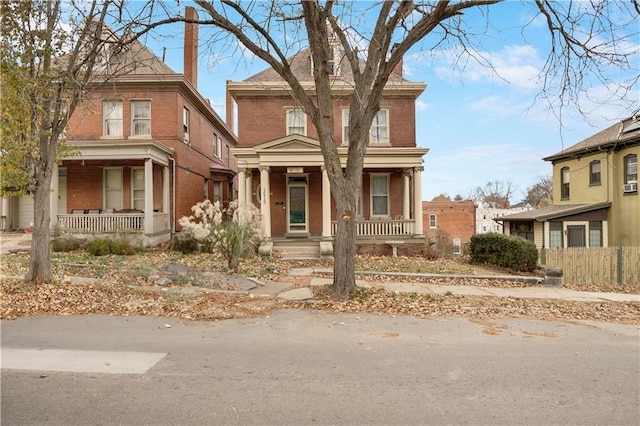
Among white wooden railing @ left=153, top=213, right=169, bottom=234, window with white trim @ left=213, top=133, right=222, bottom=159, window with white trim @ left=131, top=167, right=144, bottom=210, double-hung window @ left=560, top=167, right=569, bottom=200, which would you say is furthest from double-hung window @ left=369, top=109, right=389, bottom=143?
double-hung window @ left=560, top=167, right=569, bottom=200

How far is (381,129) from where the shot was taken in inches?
769

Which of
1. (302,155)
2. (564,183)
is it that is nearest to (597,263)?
(302,155)

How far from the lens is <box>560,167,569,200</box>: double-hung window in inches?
969

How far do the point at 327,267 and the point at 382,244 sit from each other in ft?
13.6

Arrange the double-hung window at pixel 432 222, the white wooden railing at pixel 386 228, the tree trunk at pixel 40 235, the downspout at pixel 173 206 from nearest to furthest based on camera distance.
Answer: the tree trunk at pixel 40 235 < the white wooden railing at pixel 386 228 < the downspout at pixel 173 206 < the double-hung window at pixel 432 222

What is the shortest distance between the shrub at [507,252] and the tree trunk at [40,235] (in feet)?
45.4

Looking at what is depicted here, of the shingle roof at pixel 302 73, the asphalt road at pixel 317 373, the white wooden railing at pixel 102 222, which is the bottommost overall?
the asphalt road at pixel 317 373

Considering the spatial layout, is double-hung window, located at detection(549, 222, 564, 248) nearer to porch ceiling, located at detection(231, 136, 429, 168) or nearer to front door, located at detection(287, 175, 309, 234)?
porch ceiling, located at detection(231, 136, 429, 168)

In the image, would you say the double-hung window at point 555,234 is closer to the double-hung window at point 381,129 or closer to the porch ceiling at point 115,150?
the double-hung window at point 381,129

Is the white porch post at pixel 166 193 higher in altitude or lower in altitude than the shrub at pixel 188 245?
higher

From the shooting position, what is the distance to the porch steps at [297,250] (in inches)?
595

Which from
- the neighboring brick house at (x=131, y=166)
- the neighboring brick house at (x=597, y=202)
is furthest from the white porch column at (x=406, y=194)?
the neighboring brick house at (x=131, y=166)

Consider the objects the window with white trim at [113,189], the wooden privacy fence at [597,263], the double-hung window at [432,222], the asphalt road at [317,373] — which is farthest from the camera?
the double-hung window at [432,222]

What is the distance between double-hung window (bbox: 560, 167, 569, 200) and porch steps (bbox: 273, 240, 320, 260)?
17.4 m
